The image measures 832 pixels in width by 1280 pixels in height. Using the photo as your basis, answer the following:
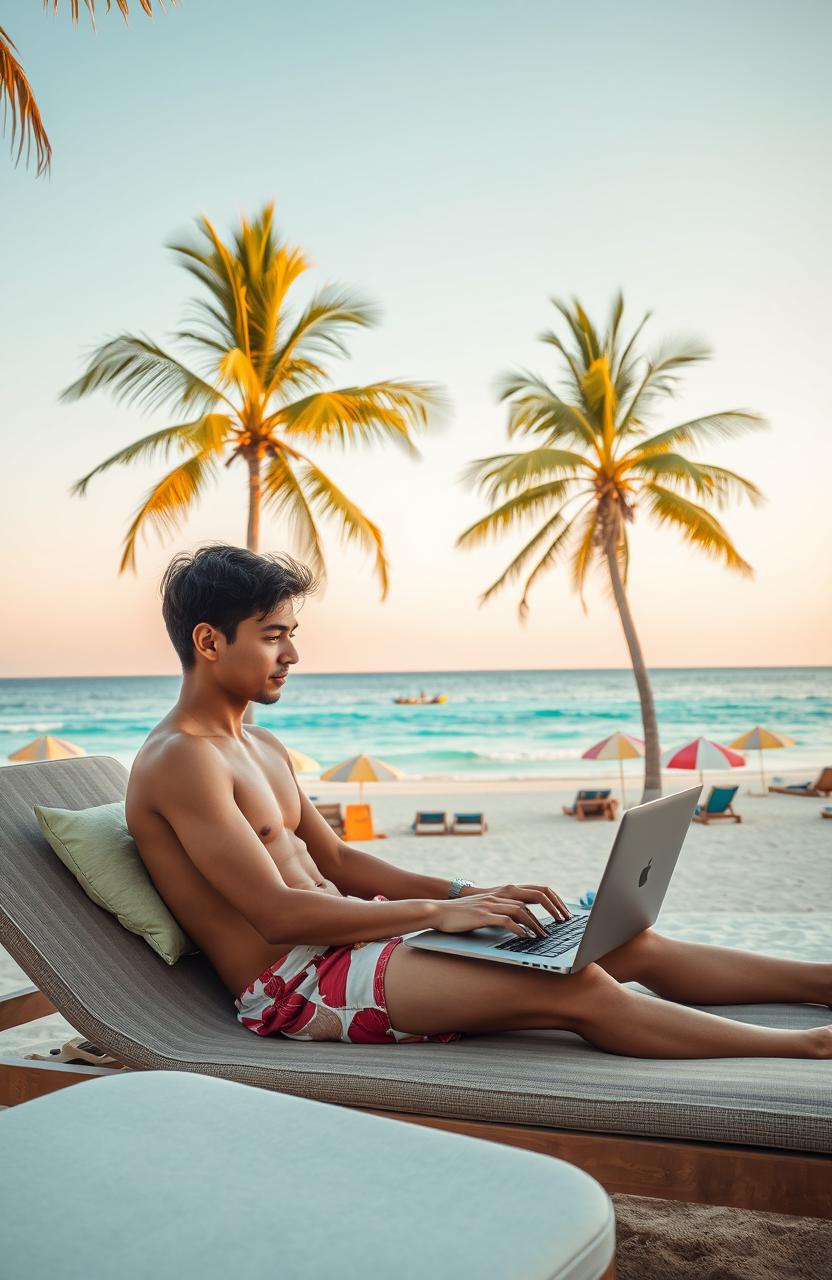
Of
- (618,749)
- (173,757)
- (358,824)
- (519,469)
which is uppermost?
(519,469)

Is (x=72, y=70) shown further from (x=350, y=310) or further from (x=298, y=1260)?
(x=298, y=1260)

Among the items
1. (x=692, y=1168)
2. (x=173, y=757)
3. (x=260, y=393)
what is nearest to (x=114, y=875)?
(x=173, y=757)

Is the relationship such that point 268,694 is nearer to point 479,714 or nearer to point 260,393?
point 260,393

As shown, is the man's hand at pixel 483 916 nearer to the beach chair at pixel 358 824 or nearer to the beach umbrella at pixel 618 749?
the beach chair at pixel 358 824

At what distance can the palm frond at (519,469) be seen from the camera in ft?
38.3

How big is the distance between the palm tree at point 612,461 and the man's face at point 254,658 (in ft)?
31.9

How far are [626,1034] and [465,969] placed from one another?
1.09 feet

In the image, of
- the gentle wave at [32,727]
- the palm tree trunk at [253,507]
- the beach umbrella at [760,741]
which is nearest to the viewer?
the palm tree trunk at [253,507]

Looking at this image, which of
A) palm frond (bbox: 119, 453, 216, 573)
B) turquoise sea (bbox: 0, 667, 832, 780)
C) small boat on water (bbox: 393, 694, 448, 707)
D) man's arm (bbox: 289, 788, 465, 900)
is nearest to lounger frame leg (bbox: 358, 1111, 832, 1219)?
man's arm (bbox: 289, 788, 465, 900)

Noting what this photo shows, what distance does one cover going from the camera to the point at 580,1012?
184cm

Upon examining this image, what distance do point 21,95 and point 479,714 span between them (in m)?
32.0

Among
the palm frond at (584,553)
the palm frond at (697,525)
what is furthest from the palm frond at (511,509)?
the palm frond at (697,525)

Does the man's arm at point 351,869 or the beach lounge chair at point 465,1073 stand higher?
the man's arm at point 351,869

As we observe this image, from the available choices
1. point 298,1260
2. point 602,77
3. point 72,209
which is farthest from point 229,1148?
point 72,209
